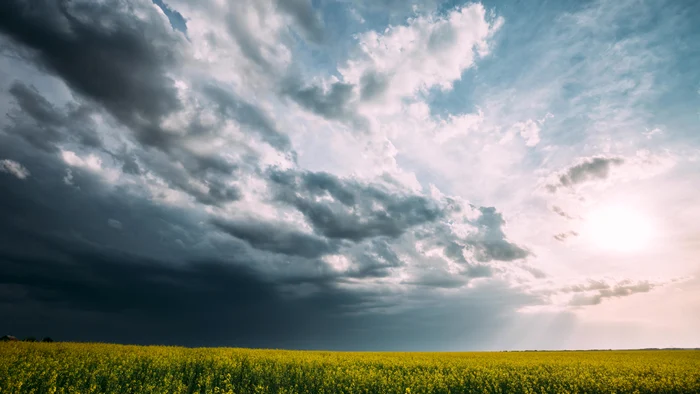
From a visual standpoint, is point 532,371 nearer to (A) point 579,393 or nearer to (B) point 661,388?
→ (A) point 579,393

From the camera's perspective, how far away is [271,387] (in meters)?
20.6

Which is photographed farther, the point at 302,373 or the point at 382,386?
the point at 302,373

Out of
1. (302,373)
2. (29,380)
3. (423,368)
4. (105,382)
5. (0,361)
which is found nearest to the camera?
(29,380)

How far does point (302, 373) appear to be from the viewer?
2292 centimetres

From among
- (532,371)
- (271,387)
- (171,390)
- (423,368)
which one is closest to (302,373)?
(271,387)

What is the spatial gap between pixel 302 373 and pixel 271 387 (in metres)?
2.90

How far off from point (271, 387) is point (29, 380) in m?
12.8

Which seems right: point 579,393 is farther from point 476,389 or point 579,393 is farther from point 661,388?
point 476,389

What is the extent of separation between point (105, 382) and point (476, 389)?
22.7 metres

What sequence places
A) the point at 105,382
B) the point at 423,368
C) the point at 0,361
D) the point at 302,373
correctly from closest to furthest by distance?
the point at 105,382 < the point at 0,361 < the point at 302,373 < the point at 423,368

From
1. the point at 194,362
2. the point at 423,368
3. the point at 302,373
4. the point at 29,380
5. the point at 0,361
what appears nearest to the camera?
the point at 29,380

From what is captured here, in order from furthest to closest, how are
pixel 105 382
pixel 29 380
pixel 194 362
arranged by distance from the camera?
1. pixel 194 362
2. pixel 105 382
3. pixel 29 380

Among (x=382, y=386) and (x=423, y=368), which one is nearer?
(x=382, y=386)

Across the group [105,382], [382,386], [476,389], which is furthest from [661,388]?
[105,382]
